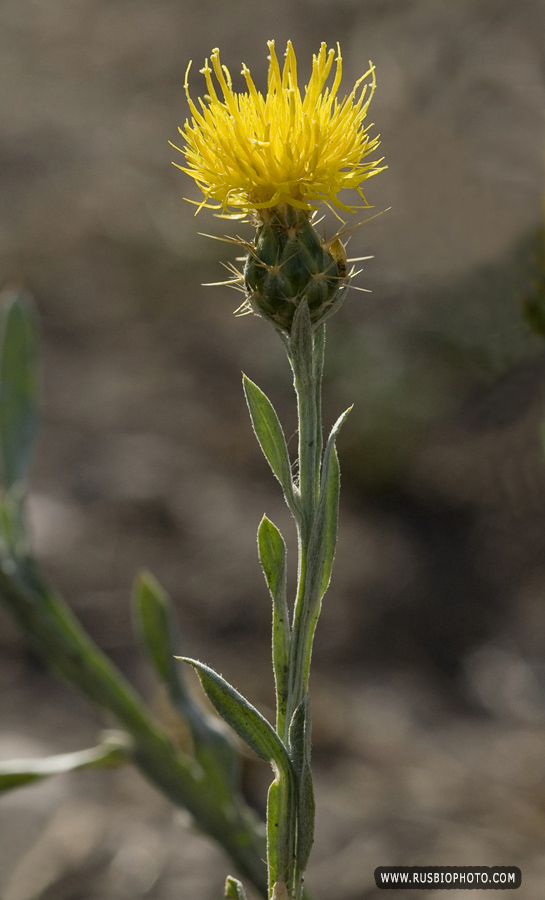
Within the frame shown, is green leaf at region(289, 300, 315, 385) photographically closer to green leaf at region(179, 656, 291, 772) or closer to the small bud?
the small bud

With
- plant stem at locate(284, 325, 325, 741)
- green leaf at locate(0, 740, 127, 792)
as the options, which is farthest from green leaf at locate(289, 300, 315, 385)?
green leaf at locate(0, 740, 127, 792)

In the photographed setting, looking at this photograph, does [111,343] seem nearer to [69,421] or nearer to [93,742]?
[69,421]

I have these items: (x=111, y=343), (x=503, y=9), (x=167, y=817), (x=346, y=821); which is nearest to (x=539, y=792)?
(x=346, y=821)

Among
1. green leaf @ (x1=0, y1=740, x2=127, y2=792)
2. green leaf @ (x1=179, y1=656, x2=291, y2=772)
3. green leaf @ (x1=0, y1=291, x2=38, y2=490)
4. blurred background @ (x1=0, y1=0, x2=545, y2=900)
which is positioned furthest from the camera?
blurred background @ (x1=0, y1=0, x2=545, y2=900)

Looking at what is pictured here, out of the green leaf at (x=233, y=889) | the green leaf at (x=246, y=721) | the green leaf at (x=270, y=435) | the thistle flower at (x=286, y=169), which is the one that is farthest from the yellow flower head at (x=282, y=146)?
the green leaf at (x=233, y=889)

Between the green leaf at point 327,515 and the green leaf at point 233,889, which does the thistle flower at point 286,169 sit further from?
Result: the green leaf at point 233,889

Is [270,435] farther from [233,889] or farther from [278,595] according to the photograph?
[233,889]
